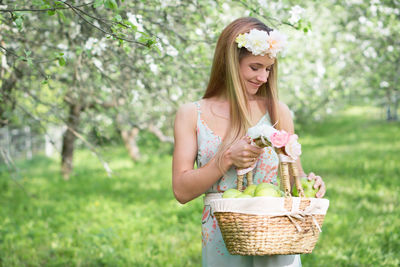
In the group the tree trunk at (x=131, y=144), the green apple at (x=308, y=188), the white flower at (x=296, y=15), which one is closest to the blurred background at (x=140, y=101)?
the white flower at (x=296, y=15)

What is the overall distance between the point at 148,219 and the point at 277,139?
4.79 metres

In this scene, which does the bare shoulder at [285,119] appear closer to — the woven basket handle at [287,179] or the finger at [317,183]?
the finger at [317,183]

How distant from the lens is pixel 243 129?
7.04ft

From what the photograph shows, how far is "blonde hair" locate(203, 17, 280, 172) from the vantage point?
216 centimetres

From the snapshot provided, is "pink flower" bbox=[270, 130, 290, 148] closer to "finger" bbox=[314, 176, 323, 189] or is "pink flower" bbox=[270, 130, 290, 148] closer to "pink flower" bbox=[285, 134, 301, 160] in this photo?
"pink flower" bbox=[285, 134, 301, 160]

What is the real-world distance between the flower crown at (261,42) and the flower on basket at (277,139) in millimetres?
432

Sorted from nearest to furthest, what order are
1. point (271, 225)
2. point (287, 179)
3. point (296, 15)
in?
point (271, 225), point (287, 179), point (296, 15)

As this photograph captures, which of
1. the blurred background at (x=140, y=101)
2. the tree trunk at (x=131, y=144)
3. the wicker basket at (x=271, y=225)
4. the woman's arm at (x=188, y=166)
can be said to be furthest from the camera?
the tree trunk at (x=131, y=144)

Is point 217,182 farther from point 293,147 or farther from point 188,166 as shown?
point 293,147

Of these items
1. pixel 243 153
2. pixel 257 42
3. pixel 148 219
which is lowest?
pixel 148 219

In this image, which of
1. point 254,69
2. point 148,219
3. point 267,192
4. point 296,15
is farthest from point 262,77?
point 148,219

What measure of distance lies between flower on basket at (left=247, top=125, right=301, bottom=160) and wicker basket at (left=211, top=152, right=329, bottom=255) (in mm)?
165

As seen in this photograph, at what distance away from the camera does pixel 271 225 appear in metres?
1.74

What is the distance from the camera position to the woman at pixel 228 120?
6.87 feet
